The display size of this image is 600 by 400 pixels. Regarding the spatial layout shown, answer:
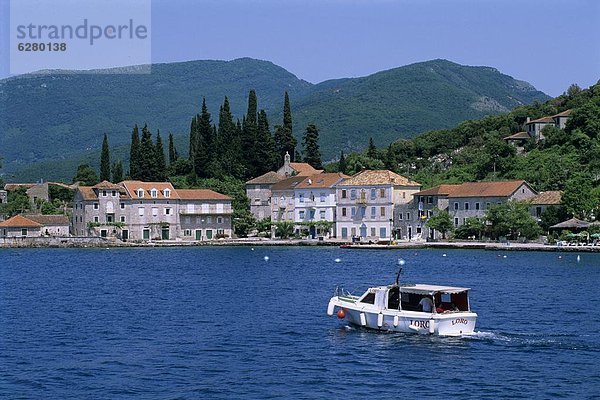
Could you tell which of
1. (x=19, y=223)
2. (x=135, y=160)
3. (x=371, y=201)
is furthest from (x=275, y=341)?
(x=135, y=160)

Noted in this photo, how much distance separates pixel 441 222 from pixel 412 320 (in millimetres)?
59761

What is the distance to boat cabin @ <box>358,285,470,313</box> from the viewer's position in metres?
33.1

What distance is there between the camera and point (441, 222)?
91.5m

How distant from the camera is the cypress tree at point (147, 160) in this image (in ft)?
357

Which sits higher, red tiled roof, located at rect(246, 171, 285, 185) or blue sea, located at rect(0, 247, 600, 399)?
red tiled roof, located at rect(246, 171, 285, 185)

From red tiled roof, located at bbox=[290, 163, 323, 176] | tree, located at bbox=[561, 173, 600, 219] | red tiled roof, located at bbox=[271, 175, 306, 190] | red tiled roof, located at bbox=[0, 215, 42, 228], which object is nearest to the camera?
tree, located at bbox=[561, 173, 600, 219]

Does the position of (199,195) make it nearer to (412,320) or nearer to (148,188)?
(148,188)

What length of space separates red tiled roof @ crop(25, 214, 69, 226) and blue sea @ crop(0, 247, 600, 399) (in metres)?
43.2

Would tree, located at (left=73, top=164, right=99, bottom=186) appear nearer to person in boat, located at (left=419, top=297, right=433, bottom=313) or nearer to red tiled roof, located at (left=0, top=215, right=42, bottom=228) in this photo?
red tiled roof, located at (left=0, top=215, right=42, bottom=228)

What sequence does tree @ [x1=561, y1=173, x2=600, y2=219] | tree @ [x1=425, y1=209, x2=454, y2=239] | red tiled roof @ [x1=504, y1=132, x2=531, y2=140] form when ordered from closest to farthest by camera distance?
tree @ [x1=561, y1=173, x2=600, y2=219] → tree @ [x1=425, y1=209, x2=454, y2=239] → red tiled roof @ [x1=504, y1=132, x2=531, y2=140]

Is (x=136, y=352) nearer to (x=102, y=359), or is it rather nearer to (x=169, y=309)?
(x=102, y=359)

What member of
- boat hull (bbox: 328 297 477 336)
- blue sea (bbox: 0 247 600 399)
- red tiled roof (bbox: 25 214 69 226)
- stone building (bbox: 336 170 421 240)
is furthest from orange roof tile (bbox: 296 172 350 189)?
boat hull (bbox: 328 297 477 336)

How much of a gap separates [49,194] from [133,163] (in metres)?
17.6

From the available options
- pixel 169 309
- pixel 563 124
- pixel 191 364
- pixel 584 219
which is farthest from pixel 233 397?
pixel 563 124
